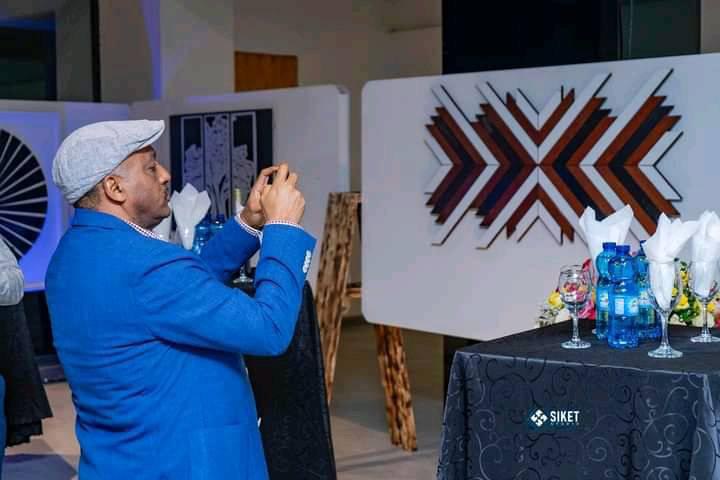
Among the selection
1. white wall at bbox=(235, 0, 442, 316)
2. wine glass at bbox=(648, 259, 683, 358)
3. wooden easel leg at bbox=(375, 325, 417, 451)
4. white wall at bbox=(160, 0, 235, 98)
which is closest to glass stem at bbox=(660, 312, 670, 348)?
wine glass at bbox=(648, 259, 683, 358)

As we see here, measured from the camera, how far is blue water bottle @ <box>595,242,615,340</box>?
2.63 m

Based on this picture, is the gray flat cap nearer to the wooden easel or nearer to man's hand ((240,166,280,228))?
man's hand ((240,166,280,228))

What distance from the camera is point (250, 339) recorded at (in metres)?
2.07

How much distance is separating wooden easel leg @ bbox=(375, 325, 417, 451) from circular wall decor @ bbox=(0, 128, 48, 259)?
2829 millimetres

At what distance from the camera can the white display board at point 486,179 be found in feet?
13.8

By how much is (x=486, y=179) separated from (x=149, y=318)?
117 inches

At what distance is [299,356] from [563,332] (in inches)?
42.7

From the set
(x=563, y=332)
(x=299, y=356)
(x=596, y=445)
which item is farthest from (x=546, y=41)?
(x=596, y=445)

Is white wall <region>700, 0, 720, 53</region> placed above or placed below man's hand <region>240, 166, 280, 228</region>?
above

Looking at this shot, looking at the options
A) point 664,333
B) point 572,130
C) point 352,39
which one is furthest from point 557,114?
point 352,39

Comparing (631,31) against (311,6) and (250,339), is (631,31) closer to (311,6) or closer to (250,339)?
(250,339)

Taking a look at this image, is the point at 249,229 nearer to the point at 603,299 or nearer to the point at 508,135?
the point at 603,299

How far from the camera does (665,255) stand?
2559mm

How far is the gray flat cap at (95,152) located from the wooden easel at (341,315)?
317cm
